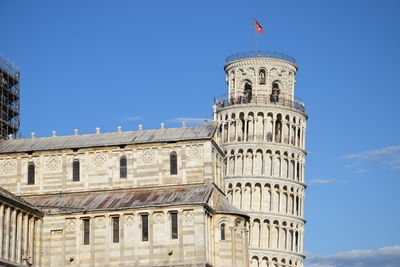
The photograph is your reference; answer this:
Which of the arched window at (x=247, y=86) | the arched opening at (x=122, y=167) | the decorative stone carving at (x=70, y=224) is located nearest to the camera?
the decorative stone carving at (x=70, y=224)

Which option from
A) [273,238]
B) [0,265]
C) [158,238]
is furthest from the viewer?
[273,238]

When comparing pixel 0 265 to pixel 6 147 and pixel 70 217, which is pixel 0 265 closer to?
pixel 70 217

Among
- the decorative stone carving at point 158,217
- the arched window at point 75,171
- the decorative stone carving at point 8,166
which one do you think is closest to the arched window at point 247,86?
the arched window at point 75,171

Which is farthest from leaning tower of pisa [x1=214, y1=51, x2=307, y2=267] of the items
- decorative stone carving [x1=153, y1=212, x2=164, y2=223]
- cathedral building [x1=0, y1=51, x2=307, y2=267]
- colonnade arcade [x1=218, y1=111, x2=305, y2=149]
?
decorative stone carving [x1=153, y1=212, x2=164, y2=223]

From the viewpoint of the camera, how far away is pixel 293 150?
417ft

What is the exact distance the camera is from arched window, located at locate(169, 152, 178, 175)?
88.1 metres

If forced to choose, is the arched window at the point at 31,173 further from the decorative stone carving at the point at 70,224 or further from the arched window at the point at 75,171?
the decorative stone carving at the point at 70,224

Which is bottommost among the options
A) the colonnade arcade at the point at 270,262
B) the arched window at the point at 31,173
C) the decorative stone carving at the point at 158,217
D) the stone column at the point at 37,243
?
the colonnade arcade at the point at 270,262

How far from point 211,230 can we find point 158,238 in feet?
17.2

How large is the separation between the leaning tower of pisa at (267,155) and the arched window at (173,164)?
3648cm

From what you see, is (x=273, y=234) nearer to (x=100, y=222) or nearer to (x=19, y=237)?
(x=100, y=222)

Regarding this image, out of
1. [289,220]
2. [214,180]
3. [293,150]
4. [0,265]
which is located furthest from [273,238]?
[0,265]

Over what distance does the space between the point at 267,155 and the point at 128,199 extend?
139 ft

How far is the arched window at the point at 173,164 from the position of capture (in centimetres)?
8806
